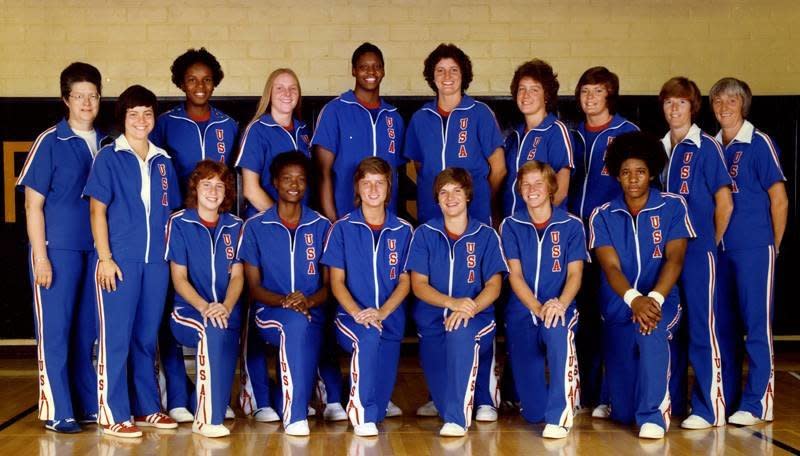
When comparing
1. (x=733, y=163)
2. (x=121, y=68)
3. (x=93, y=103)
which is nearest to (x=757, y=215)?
(x=733, y=163)

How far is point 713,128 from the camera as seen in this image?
23.3 ft

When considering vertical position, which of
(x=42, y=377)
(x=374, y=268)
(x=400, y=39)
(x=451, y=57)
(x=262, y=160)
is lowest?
(x=42, y=377)

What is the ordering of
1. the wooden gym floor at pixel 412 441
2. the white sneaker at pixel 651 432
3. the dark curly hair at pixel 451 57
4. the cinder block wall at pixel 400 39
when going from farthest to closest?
the cinder block wall at pixel 400 39, the dark curly hair at pixel 451 57, the white sneaker at pixel 651 432, the wooden gym floor at pixel 412 441

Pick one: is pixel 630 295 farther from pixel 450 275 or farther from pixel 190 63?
pixel 190 63

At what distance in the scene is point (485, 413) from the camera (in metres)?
4.93

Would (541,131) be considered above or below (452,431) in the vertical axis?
above

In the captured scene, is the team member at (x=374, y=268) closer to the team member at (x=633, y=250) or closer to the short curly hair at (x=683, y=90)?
the team member at (x=633, y=250)

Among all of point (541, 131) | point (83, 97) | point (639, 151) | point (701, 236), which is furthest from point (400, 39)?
point (701, 236)

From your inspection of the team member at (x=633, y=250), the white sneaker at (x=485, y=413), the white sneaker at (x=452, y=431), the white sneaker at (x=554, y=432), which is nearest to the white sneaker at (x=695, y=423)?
the team member at (x=633, y=250)

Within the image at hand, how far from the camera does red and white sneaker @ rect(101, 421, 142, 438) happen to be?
14.8 feet

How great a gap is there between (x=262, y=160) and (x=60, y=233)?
1.04m

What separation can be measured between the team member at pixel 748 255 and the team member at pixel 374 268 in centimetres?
157

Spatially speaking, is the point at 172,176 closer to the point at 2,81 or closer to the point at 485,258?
the point at 485,258

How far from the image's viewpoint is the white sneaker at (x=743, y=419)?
188 inches
